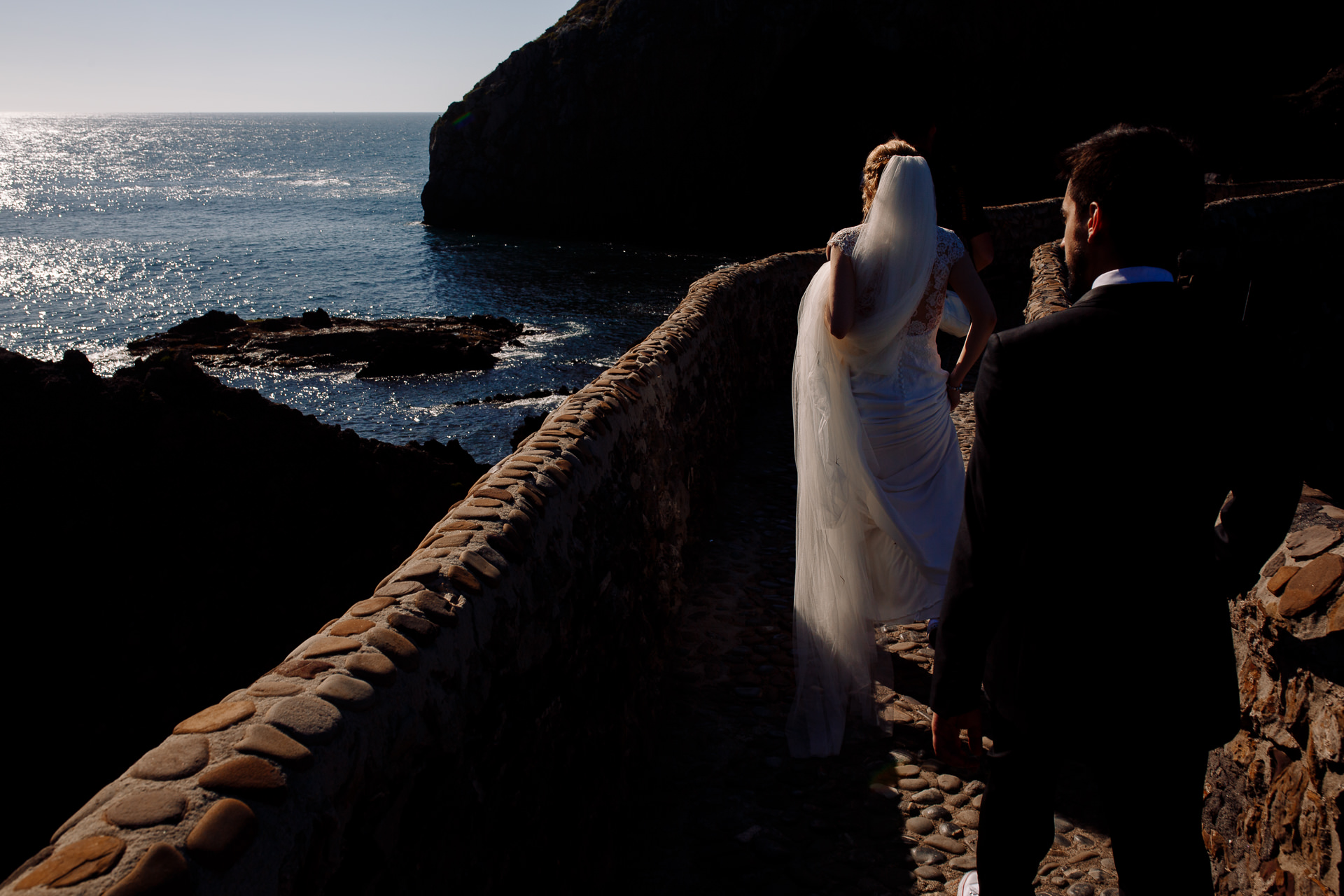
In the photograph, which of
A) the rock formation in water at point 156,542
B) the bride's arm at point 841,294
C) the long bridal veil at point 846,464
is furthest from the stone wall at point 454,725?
the rock formation in water at point 156,542

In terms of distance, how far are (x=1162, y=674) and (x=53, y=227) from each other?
233 feet

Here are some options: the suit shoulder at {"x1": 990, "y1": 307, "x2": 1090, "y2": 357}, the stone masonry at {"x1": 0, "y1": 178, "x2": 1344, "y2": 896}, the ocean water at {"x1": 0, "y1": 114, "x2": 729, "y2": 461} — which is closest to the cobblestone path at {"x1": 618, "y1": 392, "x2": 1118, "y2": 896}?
the stone masonry at {"x1": 0, "y1": 178, "x2": 1344, "y2": 896}

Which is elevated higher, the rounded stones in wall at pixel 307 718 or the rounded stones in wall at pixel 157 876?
the rounded stones in wall at pixel 307 718

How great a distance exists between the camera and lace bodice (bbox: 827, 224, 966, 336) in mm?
3207

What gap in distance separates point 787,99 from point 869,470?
41.9 m

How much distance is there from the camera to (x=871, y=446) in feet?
10.8

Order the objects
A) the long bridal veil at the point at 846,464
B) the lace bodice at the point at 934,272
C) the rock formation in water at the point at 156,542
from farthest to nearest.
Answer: the rock formation in water at the point at 156,542
the lace bodice at the point at 934,272
the long bridal veil at the point at 846,464

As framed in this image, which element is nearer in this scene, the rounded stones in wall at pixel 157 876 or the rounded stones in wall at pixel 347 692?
Answer: the rounded stones in wall at pixel 157 876

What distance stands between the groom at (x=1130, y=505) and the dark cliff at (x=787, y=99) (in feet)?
111

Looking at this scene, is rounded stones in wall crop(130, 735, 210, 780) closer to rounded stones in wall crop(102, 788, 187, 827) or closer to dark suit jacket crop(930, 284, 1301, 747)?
rounded stones in wall crop(102, 788, 187, 827)

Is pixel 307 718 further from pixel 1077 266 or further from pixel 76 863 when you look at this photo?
pixel 1077 266

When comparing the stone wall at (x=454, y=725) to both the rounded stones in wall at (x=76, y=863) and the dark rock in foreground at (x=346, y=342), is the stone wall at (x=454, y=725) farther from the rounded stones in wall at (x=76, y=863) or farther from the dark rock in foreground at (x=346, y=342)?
the dark rock in foreground at (x=346, y=342)

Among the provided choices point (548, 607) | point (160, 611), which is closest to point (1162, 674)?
point (548, 607)

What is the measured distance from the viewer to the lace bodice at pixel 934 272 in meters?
3.21
